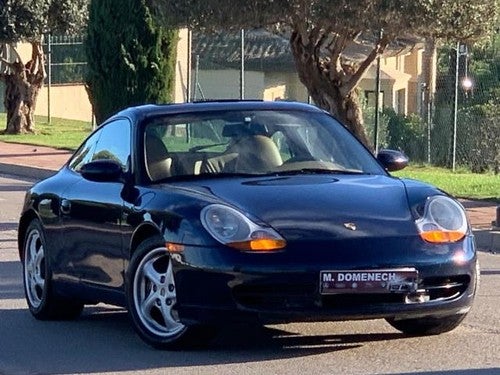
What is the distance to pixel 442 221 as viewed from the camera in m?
7.61

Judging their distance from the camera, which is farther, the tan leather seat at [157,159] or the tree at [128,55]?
the tree at [128,55]

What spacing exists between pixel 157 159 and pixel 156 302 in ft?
3.43

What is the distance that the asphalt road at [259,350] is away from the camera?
287 inches

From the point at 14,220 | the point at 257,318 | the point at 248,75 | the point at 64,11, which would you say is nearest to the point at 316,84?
the point at 14,220

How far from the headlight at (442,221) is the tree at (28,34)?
936 inches

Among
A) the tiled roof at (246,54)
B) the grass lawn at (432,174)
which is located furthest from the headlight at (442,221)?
the tiled roof at (246,54)

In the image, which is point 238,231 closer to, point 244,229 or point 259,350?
point 244,229

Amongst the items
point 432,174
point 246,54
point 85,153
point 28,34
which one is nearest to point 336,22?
point 432,174

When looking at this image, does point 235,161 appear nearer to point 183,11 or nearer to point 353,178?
point 353,178

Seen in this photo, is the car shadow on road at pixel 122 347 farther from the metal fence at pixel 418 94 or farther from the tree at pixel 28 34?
the tree at pixel 28 34

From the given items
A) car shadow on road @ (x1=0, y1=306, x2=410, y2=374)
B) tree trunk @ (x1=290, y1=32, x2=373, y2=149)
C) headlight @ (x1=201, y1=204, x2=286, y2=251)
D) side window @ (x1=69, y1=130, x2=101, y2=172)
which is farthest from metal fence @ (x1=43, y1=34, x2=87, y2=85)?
headlight @ (x1=201, y1=204, x2=286, y2=251)

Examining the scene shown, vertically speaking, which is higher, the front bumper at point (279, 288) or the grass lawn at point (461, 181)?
the front bumper at point (279, 288)

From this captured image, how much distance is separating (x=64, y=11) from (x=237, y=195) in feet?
79.5

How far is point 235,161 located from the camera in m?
8.31
